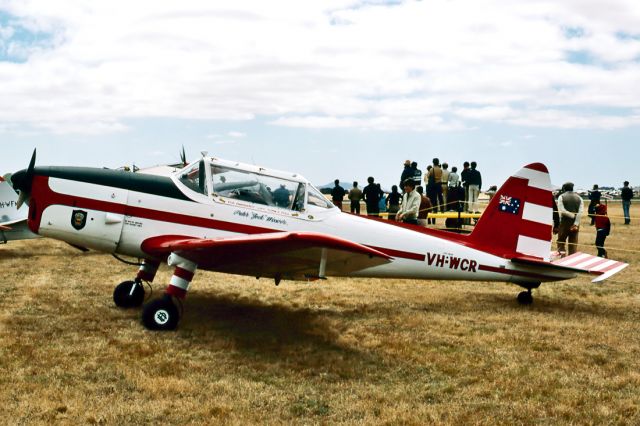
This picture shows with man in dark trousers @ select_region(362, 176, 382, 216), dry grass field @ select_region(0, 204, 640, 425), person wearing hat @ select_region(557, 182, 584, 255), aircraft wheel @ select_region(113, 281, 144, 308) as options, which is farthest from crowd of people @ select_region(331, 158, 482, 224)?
aircraft wheel @ select_region(113, 281, 144, 308)

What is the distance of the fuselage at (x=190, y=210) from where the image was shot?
760cm

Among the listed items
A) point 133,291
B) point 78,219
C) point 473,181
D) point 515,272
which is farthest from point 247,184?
point 473,181

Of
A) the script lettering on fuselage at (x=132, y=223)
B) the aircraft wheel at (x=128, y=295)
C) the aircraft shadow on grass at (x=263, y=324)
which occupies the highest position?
the script lettering on fuselage at (x=132, y=223)

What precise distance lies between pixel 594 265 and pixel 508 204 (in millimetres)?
1456

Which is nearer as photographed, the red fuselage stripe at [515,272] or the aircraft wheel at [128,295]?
the aircraft wheel at [128,295]

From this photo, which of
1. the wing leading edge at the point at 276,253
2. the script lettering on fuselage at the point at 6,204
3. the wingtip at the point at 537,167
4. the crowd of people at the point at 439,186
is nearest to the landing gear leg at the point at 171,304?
the wing leading edge at the point at 276,253

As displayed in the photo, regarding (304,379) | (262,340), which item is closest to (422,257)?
(262,340)

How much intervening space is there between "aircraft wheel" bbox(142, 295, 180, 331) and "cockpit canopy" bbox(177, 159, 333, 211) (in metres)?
1.47

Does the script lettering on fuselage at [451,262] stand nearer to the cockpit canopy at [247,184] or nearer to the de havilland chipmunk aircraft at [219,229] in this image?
the de havilland chipmunk aircraft at [219,229]

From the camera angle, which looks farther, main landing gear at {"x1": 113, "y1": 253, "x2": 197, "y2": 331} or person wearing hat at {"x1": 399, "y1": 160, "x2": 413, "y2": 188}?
person wearing hat at {"x1": 399, "y1": 160, "x2": 413, "y2": 188}

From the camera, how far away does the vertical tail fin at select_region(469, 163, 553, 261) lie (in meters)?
9.11

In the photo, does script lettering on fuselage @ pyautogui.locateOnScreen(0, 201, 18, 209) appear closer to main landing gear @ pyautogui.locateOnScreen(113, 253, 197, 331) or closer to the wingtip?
main landing gear @ pyautogui.locateOnScreen(113, 253, 197, 331)

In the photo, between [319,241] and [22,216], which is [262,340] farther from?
[22,216]

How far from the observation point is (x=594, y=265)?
8922 millimetres
